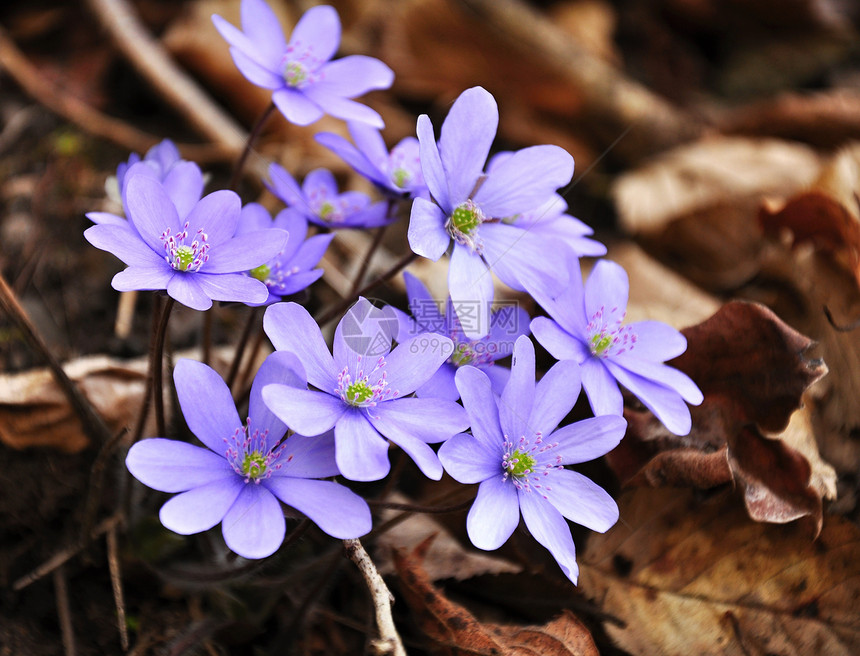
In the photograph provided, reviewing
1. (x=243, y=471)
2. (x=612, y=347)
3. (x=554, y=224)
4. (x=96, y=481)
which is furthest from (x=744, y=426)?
(x=96, y=481)

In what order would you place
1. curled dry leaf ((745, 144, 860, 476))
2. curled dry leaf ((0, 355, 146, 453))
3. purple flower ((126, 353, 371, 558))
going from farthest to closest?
1. curled dry leaf ((745, 144, 860, 476))
2. curled dry leaf ((0, 355, 146, 453))
3. purple flower ((126, 353, 371, 558))

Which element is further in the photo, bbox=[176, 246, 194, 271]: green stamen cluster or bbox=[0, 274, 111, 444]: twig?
bbox=[0, 274, 111, 444]: twig

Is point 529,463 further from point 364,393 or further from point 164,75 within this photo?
point 164,75

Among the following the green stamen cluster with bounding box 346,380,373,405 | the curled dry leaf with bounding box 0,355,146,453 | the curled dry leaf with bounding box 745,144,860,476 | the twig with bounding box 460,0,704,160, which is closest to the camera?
the green stamen cluster with bounding box 346,380,373,405

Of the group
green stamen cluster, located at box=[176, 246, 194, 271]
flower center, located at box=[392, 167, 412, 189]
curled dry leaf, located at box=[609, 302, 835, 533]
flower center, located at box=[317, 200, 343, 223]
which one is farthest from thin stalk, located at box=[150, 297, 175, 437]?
curled dry leaf, located at box=[609, 302, 835, 533]

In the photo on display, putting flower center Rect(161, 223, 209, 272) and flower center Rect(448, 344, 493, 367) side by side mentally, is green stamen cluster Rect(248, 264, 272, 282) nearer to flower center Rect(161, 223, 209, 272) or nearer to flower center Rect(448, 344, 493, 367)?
flower center Rect(161, 223, 209, 272)

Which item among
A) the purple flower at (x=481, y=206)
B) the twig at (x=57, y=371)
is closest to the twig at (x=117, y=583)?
the twig at (x=57, y=371)

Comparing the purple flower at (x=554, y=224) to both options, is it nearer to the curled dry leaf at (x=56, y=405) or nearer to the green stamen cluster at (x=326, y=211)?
the green stamen cluster at (x=326, y=211)
